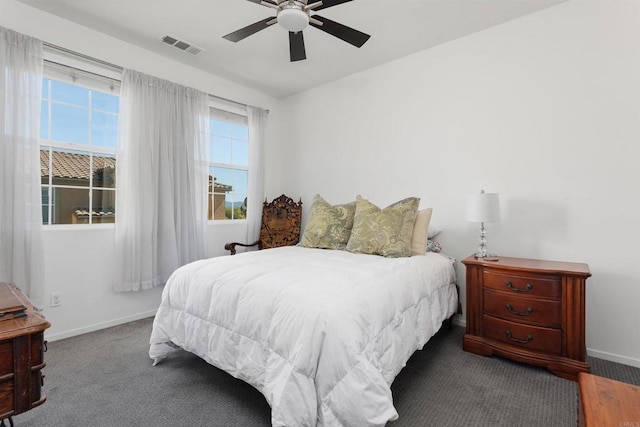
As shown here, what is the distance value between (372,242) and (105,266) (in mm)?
2450

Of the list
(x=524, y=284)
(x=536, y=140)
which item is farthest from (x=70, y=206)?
(x=536, y=140)

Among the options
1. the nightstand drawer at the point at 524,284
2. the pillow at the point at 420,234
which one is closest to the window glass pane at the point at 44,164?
the pillow at the point at 420,234

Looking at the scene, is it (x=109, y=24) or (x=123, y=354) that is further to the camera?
(x=109, y=24)

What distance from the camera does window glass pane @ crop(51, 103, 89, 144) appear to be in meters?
2.64

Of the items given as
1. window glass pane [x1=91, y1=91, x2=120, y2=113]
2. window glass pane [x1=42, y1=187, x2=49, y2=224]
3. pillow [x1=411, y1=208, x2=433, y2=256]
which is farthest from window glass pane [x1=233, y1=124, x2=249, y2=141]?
pillow [x1=411, y1=208, x2=433, y2=256]

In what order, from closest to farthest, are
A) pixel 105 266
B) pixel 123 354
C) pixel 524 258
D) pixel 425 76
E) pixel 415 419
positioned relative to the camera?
pixel 415 419 < pixel 123 354 < pixel 524 258 < pixel 105 266 < pixel 425 76

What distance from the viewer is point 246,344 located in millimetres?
1603

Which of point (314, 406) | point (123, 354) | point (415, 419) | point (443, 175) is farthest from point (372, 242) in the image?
point (123, 354)

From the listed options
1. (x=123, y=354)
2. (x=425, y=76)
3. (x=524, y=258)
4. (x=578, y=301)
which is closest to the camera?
(x=578, y=301)

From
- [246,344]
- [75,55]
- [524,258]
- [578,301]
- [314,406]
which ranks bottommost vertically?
[314,406]

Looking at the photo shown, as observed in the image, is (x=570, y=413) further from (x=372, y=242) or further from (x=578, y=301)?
(x=372, y=242)

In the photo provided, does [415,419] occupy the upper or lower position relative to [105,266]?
lower

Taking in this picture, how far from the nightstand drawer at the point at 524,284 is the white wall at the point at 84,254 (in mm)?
3146

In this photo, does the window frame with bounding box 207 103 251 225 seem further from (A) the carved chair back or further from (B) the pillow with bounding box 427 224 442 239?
(B) the pillow with bounding box 427 224 442 239
